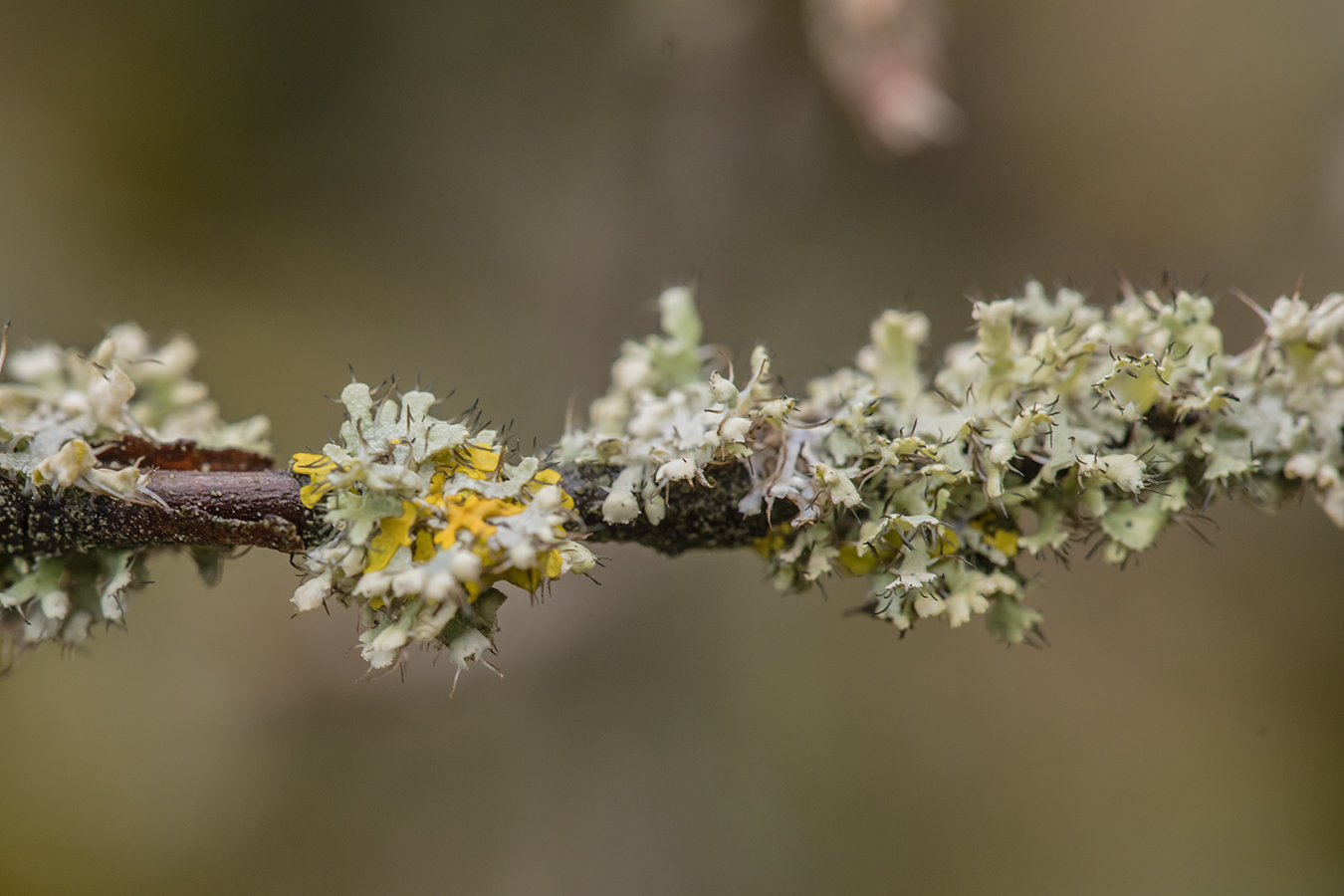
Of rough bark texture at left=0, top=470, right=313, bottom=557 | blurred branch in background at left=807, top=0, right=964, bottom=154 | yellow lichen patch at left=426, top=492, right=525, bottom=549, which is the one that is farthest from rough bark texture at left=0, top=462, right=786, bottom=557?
blurred branch in background at left=807, top=0, right=964, bottom=154

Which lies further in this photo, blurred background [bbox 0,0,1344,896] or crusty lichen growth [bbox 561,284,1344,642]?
blurred background [bbox 0,0,1344,896]

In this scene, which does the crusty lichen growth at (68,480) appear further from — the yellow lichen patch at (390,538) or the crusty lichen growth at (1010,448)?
the crusty lichen growth at (1010,448)

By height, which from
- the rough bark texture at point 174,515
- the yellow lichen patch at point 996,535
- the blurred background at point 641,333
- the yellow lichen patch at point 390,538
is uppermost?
the blurred background at point 641,333

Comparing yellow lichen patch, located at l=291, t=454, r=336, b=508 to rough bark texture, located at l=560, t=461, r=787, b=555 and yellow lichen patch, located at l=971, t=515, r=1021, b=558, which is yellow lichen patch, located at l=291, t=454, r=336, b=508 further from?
yellow lichen patch, located at l=971, t=515, r=1021, b=558

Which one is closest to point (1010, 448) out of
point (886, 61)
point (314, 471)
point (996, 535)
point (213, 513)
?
point (996, 535)

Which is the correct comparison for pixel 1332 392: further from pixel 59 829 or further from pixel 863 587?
pixel 59 829

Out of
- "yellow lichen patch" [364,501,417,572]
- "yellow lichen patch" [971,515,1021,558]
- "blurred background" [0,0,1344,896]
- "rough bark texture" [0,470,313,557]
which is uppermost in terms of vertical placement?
"blurred background" [0,0,1344,896]

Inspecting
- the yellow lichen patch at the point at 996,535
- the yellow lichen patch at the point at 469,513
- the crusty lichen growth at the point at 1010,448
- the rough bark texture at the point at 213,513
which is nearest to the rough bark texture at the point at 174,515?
the rough bark texture at the point at 213,513
